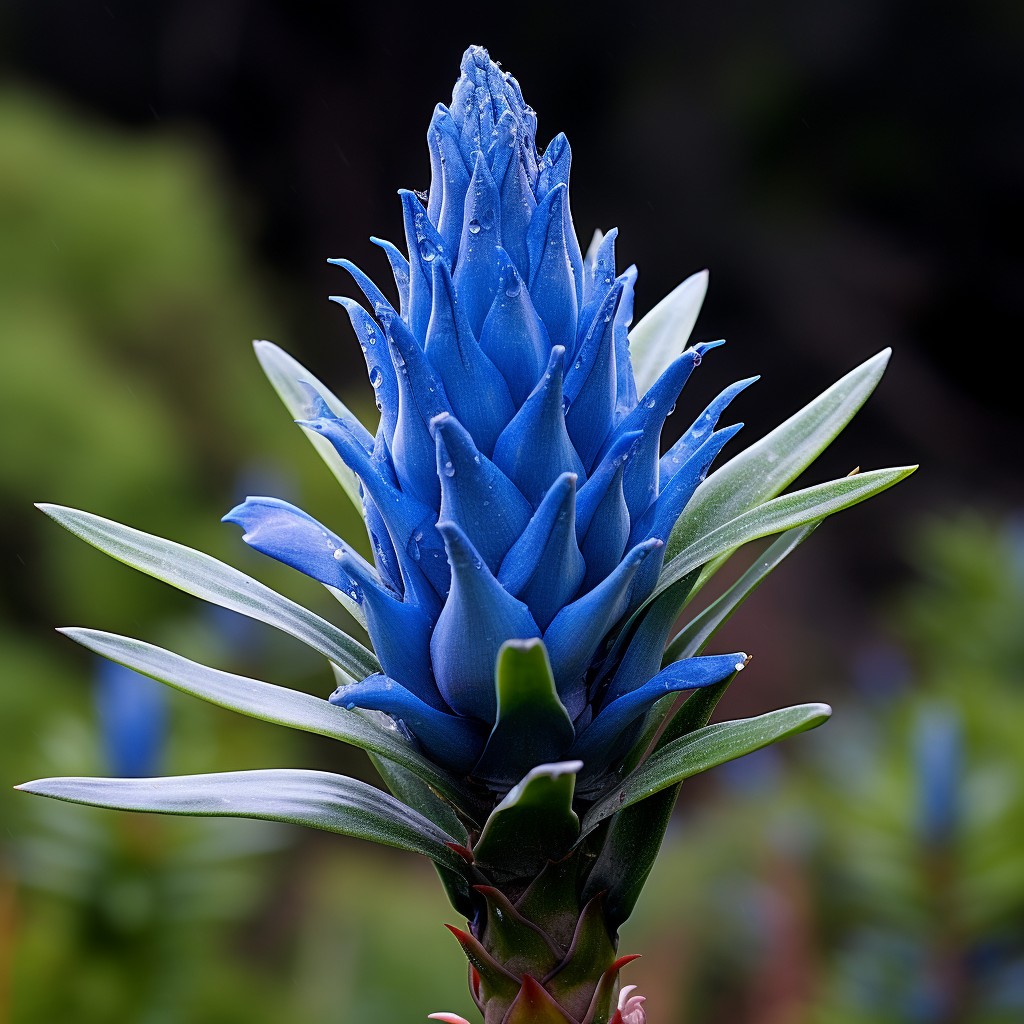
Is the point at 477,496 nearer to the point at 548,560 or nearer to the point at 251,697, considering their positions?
the point at 548,560

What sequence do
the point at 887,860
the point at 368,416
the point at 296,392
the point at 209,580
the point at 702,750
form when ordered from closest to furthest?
the point at 702,750 < the point at 209,580 < the point at 296,392 < the point at 887,860 < the point at 368,416

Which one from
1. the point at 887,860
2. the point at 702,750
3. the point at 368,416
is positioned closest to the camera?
the point at 702,750

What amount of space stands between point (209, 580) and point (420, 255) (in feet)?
0.94

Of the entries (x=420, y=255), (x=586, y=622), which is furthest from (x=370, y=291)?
(x=586, y=622)

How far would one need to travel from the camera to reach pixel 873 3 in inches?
317

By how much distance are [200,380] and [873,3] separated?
5.13 m

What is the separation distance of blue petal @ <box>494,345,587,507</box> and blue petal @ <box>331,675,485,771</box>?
161 millimetres

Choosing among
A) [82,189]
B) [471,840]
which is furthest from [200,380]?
[471,840]

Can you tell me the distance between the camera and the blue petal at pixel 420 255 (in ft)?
2.73

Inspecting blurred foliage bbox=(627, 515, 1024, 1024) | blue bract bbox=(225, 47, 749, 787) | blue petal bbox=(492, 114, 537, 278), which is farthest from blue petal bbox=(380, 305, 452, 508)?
blurred foliage bbox=(627, 515, 1024, 1024)

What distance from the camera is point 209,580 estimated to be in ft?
2.92

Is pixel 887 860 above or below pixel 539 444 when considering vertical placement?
below

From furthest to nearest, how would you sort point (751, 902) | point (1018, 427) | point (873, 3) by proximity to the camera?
point (1018, 427) → point (873, 3) → point (751, 902)

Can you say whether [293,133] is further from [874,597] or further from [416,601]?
[416,601]
